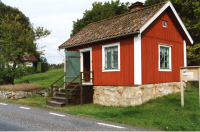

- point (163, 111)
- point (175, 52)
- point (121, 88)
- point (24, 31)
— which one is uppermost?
point (24, 31)

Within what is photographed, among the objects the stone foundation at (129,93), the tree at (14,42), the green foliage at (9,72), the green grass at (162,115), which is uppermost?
the tree at (14,42)

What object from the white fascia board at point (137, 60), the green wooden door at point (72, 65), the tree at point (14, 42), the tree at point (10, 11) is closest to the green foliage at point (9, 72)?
the tree at point (14, 42)

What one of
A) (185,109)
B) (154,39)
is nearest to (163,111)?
(185,109)

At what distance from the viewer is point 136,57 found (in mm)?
10422

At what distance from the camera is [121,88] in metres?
10.9

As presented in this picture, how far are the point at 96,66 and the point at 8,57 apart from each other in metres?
10.0

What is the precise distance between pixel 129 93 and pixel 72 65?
172 inches

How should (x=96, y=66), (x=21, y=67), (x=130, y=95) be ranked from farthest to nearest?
(x=21, y=67) → (x=96, y=66) → (x=130, y=95)

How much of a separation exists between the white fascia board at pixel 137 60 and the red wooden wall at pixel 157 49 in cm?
39

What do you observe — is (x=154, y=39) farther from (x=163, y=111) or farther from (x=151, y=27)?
(x=163, y=111)

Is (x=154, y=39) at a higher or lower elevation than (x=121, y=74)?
higher

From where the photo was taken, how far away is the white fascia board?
1027cm

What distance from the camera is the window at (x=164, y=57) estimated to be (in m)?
12.1

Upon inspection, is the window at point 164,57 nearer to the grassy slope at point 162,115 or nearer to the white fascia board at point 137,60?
the white fascia board at point 137,60
